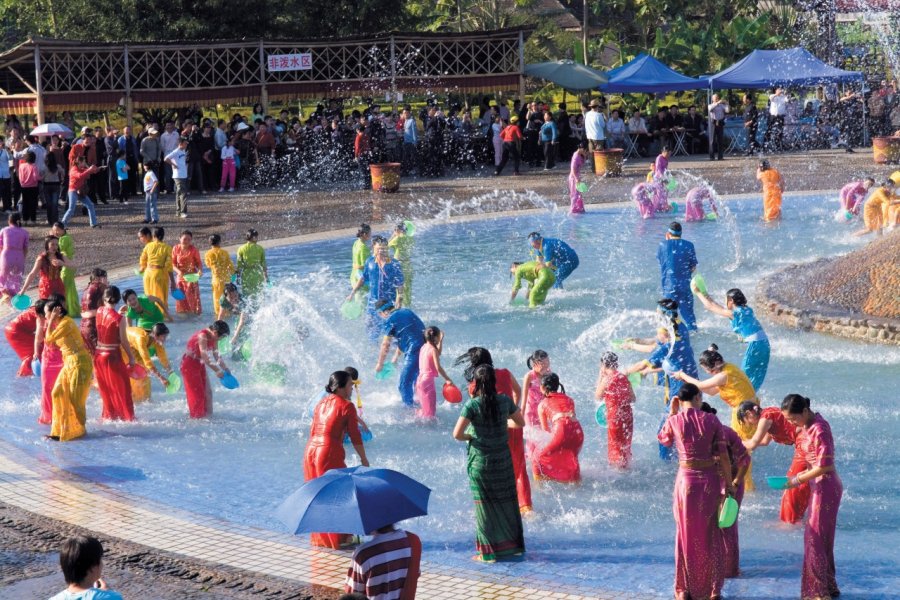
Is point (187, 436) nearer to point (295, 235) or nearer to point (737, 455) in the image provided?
point (737, 455)

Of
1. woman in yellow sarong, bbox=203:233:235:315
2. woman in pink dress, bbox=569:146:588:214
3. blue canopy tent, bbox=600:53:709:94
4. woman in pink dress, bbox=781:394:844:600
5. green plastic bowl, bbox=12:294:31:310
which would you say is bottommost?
woman in pink dress, bbox=781:394:844:600

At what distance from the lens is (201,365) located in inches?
467

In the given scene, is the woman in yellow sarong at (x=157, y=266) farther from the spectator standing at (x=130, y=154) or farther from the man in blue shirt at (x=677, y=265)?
the spectator standing at (x=130, y=154)

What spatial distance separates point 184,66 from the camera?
102 ft

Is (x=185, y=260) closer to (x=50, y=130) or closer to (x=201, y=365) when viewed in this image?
(x=201, y=365)

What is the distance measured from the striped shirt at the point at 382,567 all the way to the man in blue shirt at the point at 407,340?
16.8 ft

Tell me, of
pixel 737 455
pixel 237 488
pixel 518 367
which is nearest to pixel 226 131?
pixel 518 367

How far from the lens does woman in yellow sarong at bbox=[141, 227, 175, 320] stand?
15977 millimetres

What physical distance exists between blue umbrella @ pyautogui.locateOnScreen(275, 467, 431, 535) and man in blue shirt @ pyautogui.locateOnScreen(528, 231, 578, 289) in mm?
9092

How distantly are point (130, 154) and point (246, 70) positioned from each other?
5.39 m

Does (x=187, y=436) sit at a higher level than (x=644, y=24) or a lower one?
lower

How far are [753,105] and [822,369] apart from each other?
70.3 ft

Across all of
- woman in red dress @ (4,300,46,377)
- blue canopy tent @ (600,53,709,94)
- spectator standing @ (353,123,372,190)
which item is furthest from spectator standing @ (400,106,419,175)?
woman in red dress @ (4,300,46,377)

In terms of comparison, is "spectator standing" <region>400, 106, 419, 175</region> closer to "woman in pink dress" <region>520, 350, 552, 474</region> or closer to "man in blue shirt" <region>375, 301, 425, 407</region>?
"man in blue shirt" <region>375, 301, 425, 407</region>
